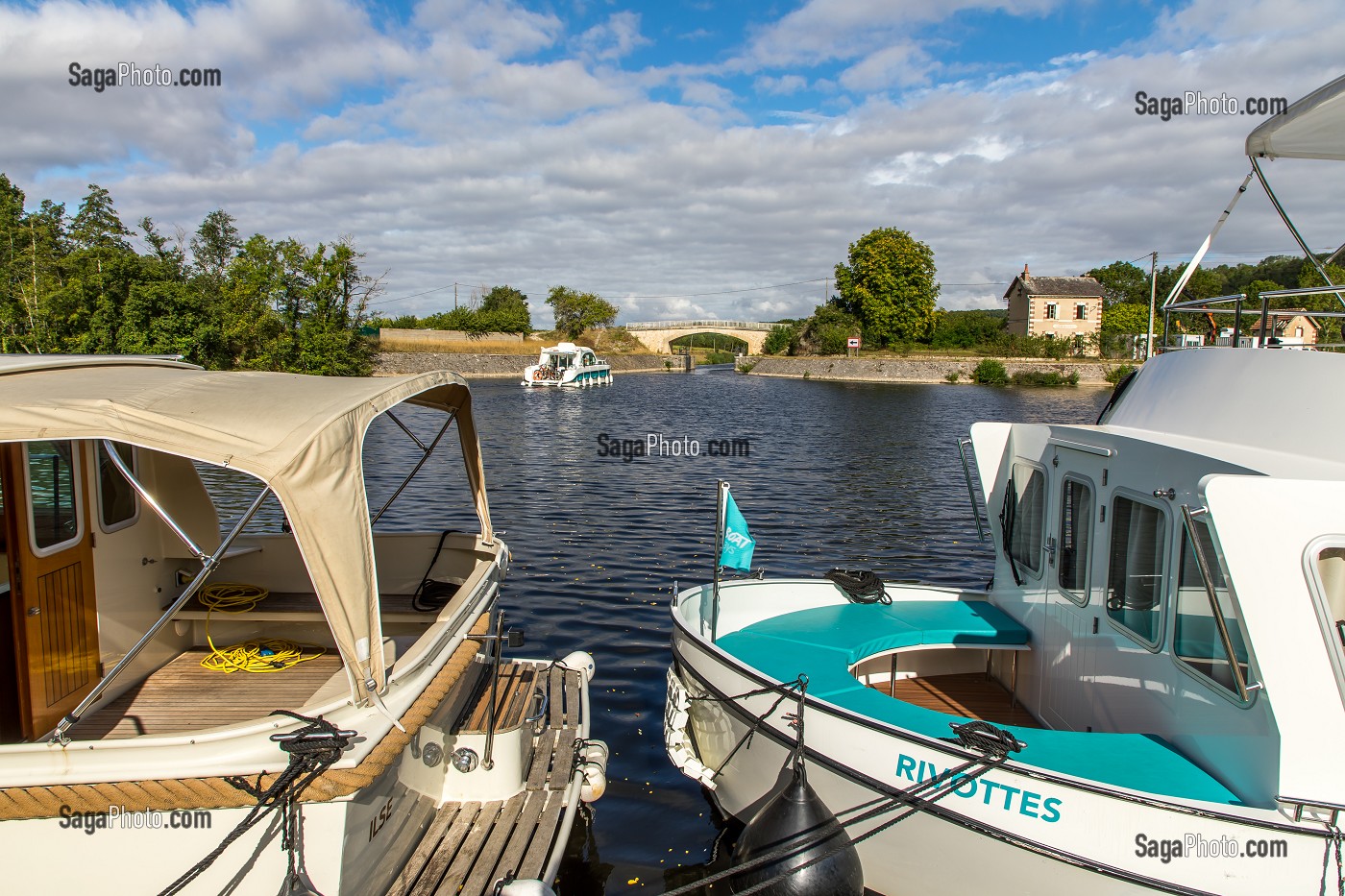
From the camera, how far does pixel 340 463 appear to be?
4566 millimetres

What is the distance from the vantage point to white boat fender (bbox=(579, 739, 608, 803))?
21.8 ft

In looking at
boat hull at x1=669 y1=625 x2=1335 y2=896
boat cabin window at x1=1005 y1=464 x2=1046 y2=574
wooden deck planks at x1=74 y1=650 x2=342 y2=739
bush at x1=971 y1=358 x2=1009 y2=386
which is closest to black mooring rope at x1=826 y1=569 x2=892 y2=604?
boat cabin window at x1=1005 y1=464 x2=1046 y2=574

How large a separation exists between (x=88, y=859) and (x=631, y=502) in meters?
16.6

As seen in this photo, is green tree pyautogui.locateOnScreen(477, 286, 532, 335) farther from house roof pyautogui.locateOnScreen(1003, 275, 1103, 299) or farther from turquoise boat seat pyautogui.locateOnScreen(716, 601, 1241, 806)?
turquoise boat seat pyautogui.locateOnScreen(716, 601, 1241, 806)

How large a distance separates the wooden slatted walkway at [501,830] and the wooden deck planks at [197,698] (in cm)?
132

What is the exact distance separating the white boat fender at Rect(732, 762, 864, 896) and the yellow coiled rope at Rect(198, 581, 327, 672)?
12.7 feet

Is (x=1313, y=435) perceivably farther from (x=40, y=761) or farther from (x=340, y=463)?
(x=40, y=761)

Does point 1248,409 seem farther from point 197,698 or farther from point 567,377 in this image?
point 567,377

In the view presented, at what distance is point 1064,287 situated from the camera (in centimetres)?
9081

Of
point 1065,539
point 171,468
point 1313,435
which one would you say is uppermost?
point 1313,435

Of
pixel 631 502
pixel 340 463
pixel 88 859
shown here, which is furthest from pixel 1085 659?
pixel 631 502

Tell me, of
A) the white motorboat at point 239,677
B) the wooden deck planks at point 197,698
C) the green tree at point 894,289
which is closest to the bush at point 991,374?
the green tree at point 894,289

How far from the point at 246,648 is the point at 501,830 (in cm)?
283
